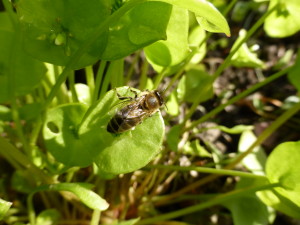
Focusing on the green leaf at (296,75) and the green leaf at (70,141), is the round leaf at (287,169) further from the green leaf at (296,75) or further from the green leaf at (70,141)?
the green leaf at (70,141)

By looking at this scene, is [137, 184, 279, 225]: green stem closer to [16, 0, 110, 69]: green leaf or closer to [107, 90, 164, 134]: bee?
[107, 90, 164, 134]: bee

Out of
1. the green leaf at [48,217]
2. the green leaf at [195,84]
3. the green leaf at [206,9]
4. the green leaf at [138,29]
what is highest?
the green leaf at [206,9]

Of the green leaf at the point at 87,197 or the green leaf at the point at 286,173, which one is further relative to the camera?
the green leaf at the point at 286,173

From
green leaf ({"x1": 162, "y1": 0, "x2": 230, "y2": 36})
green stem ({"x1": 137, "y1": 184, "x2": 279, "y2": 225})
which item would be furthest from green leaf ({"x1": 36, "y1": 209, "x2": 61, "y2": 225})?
green leaf ({"x1": 162, "y1": 0, "x2": 230, "y2": 36})

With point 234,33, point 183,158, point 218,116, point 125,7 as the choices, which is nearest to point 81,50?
point 125,7

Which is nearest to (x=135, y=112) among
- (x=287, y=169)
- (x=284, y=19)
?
A: (x=287, y=169)

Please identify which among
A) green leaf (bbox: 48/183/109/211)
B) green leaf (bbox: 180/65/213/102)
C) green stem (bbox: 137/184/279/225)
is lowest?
green stem (bbox: 137/184/279/225)

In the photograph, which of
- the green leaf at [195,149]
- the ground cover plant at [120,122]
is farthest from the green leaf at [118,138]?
the green leaf at [195,149]
